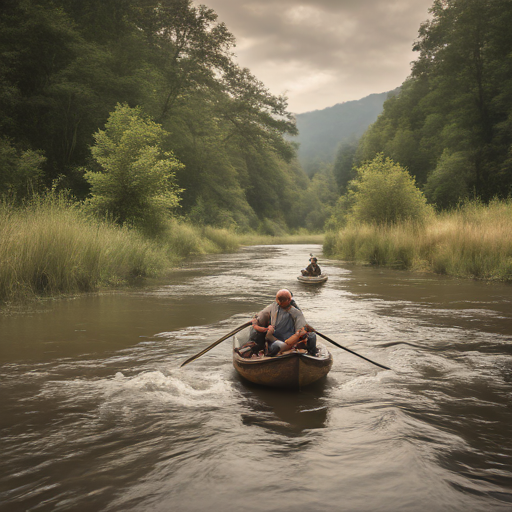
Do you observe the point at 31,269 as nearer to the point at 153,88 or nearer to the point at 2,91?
the point at 2,91

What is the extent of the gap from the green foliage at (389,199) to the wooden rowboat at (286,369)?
20432 mm

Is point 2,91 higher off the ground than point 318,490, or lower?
higher

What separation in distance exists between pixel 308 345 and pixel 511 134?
31.7 metres

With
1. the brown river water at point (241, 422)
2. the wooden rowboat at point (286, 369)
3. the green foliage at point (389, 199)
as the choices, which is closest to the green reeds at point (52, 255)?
the brown river water at point (241, 422)

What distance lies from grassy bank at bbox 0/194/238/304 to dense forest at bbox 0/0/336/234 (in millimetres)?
2854

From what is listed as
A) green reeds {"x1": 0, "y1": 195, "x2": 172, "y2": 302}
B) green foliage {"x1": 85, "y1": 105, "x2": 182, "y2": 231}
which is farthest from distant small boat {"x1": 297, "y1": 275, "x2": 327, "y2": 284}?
green foliage {"x1": 85, "y1": 105, "x2": 182, "y2": 231}

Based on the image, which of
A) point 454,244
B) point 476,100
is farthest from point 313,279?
point 476,100

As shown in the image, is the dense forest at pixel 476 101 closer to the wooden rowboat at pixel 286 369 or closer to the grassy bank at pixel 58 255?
the grassy bank at pixel 58 255

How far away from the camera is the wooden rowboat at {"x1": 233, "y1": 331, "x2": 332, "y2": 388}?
5.54 metres

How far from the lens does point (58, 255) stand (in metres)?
11.9

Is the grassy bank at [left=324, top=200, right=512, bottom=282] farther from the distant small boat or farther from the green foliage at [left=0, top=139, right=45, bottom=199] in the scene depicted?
the green foliage at [left=0, top=139, right=45, bottom=199]

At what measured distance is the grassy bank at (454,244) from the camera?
15484mm

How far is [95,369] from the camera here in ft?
21.7

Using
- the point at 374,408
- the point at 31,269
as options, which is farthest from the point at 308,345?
the point at 31,269
